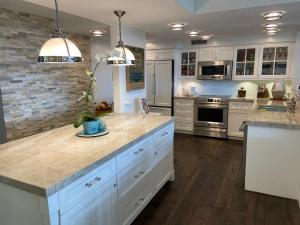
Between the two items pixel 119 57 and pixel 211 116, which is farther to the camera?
pixel 211 116

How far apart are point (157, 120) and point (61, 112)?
184 centimetres

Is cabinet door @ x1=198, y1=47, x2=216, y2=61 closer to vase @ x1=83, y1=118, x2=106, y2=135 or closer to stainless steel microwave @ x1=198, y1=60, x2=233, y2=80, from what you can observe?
stainless steel microwave @ x1=198, y1=60, x2=233, y2=80

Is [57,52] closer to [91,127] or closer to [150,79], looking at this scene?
[91,127]

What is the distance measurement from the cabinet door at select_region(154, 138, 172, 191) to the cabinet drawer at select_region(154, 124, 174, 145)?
6 centimetres

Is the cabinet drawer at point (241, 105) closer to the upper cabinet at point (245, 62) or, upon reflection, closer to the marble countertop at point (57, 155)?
the upper cabinet at point (245, 62)

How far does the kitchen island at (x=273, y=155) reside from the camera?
269 cm

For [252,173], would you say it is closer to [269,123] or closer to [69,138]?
[269,123]

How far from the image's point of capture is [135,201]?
7.34 feet

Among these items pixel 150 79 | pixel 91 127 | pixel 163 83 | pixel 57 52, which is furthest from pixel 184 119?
pixel 57 52

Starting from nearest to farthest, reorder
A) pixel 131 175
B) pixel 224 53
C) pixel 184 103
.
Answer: pixel 131 175
pixel 224 53
pixel 184 103

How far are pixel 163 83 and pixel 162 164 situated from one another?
10.2 ft

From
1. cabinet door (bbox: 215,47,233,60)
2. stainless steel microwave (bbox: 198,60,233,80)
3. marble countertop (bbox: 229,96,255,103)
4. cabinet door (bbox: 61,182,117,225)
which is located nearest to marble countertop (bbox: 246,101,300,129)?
marble countertop (bbox: 229,96,255,103)

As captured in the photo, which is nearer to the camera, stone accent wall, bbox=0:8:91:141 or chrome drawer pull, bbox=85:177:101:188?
chrome drawer pull, bbox=85:177:101:188

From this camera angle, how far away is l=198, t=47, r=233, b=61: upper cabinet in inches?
202
